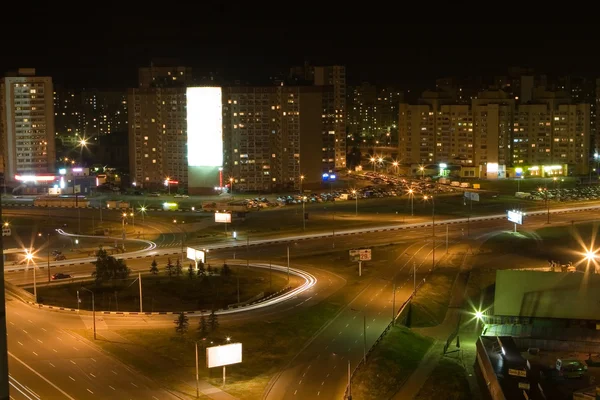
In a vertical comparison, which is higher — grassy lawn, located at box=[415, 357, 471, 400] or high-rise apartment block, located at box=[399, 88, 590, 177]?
high-rise apartment block, located at box=[399, 88, 590, 177]

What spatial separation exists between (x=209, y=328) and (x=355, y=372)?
17.7ft

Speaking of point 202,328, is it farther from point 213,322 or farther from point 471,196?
point 471,196

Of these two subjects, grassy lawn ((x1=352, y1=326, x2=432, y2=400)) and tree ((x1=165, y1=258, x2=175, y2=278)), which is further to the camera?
tree ((x1=165, y1=258, x2=175, y2=278))

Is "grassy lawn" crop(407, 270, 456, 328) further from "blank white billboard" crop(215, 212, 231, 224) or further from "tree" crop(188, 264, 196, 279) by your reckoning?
"blank white billboard" crop(215, 212, 231, 224)

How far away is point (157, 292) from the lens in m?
27.9

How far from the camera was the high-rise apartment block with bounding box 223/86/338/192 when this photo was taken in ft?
191

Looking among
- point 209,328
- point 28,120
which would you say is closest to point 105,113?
point 28,120

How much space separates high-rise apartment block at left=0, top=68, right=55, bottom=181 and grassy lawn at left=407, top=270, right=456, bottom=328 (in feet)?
136

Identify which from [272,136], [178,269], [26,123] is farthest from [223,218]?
[26,123]

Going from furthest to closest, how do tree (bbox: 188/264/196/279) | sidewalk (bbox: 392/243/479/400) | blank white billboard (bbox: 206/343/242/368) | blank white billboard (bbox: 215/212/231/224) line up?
blank white billboard (bbox: 215/212/231/224)
tree (bbox: 188/264/196/279)
blank white billboard (bbox: 206/343/242/368)
sidewalk (bbox: 392/243/479/400)

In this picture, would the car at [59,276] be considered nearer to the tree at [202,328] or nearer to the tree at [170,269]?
the tree at [170,269]

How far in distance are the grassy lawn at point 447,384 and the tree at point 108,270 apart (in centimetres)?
1359

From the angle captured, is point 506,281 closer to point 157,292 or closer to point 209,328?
point 209,328

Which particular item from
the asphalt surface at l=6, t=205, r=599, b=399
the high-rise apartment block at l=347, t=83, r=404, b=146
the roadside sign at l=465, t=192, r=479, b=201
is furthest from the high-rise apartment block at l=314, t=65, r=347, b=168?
the asphalt surface at l=6, t=205, r=599, b=399
